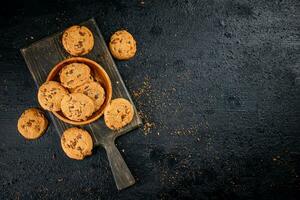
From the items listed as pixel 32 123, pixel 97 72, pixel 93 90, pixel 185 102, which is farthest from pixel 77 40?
pixel 185 102

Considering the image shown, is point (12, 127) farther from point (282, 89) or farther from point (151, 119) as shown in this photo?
point (282, 89)

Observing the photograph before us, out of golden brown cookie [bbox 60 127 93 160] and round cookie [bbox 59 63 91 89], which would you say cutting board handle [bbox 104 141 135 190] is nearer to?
golden brown cookie [bbox 60 127 93 160]

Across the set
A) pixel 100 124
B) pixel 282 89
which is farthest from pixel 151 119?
pixel 282 89

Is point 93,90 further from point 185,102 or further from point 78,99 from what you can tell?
point 185,102

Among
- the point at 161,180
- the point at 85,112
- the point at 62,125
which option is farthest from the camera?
the point at 161,180

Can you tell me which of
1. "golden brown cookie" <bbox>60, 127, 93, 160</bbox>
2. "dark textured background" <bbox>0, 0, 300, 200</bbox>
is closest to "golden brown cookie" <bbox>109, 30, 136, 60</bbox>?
"dark textured background" <bbox>0, 0, 300, 200</bbox>

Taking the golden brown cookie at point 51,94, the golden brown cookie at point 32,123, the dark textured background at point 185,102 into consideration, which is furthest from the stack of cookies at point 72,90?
the dark textured background at point 185,102

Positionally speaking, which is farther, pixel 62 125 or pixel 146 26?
pixel 146 26
